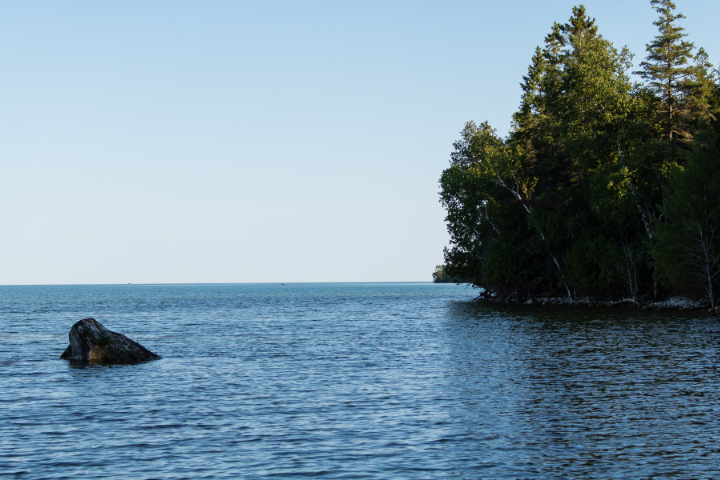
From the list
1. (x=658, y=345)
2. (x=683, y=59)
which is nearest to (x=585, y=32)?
(x=683, y=59)

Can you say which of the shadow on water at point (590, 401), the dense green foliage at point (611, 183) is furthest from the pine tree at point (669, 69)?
the shadow on water at point (590, 401)

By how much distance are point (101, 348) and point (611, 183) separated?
149 ft

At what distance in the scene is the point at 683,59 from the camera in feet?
200

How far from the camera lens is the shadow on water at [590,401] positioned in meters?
13.2

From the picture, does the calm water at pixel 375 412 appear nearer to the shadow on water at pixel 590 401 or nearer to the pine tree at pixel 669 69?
the shadow on water at pixel 590 401

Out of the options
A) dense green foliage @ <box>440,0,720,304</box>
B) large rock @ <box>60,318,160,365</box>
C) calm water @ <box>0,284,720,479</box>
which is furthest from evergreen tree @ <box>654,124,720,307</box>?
large rock @ <box>60,318,160,365</box>

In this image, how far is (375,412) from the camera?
1806cm

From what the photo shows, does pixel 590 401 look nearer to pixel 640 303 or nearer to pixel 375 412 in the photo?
pixel 375 412

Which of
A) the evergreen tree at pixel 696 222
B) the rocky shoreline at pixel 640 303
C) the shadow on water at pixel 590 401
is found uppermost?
the evergreen tree at pixel 696 222

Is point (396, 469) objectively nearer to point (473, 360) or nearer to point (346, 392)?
point (346, 392)

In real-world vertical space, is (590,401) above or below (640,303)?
below

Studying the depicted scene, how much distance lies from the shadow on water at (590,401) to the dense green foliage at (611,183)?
17.6 m

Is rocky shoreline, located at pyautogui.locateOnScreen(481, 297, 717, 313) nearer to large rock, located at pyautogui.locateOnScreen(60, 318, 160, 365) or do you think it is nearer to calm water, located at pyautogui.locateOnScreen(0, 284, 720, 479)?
calm water, located at pyautogui.locateOnScreen(0, 284, 720, 479)

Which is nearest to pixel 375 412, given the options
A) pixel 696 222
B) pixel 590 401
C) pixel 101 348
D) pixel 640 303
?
pixel 590 401
